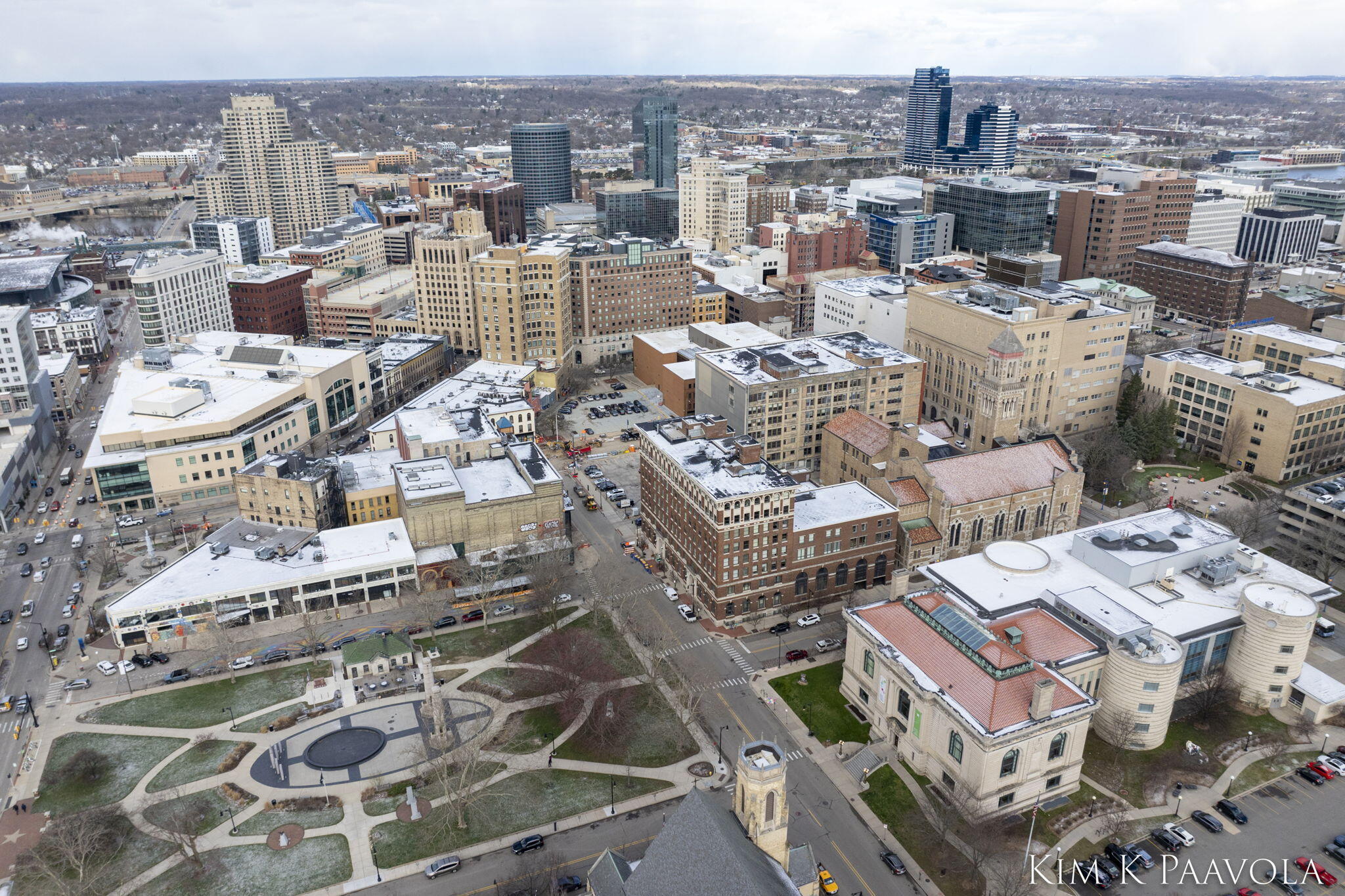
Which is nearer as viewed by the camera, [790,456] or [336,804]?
[336,804]

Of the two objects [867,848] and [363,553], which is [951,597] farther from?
[363,553]

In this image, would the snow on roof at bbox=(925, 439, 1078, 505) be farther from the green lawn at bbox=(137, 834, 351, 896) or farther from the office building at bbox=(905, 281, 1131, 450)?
the green lawn at bbox=(137, 834, 351, 896)

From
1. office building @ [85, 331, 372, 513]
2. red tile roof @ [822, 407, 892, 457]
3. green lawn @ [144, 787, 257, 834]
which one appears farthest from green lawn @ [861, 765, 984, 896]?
office building @ [85, 331, 372, 513]

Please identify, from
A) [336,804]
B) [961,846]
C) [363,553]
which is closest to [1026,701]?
[961,846]

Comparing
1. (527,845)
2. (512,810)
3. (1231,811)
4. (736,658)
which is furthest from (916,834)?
(512,810)

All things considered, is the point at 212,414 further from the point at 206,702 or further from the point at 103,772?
the point at 103,772

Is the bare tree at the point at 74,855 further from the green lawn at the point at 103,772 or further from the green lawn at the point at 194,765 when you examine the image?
the green lawn at the point at 194,765
